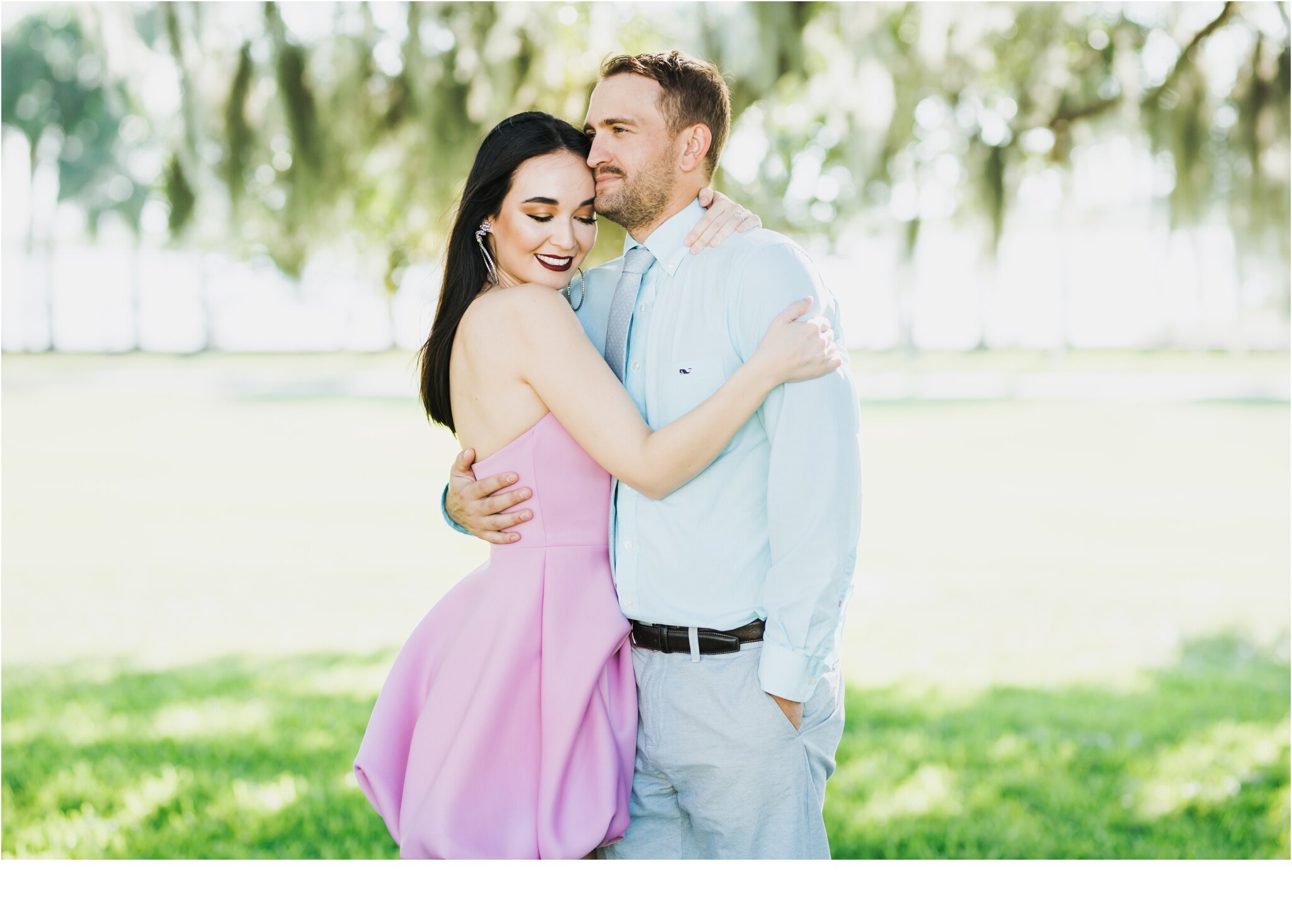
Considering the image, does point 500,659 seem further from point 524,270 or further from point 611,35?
point 611,35

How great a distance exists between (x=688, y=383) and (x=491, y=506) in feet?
1.63

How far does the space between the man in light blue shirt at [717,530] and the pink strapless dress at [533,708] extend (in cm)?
8

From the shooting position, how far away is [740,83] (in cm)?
458

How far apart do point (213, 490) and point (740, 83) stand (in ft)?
36.5

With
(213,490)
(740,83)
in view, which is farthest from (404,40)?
(213,490)

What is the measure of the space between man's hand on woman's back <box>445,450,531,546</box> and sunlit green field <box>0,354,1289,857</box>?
188 cm

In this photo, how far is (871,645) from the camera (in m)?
6.88

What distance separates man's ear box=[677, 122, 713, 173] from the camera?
7.91 ft

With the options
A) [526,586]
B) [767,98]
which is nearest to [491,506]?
[526,586]

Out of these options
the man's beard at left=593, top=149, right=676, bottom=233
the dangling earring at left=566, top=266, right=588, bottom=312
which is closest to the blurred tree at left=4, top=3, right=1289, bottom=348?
the dangling earring at left=566, top=266, right=588, bottom=312

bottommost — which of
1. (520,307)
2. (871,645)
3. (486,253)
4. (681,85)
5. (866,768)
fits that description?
(871,645)

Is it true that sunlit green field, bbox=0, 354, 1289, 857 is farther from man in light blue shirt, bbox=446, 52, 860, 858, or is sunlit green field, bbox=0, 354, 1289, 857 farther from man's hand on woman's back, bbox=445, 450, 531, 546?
man's hand on woman's back, bbox=445, 450, 531, 546

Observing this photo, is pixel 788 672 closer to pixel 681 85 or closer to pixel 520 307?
pixel 520 307

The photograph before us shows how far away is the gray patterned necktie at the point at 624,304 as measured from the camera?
2457 millimetres
